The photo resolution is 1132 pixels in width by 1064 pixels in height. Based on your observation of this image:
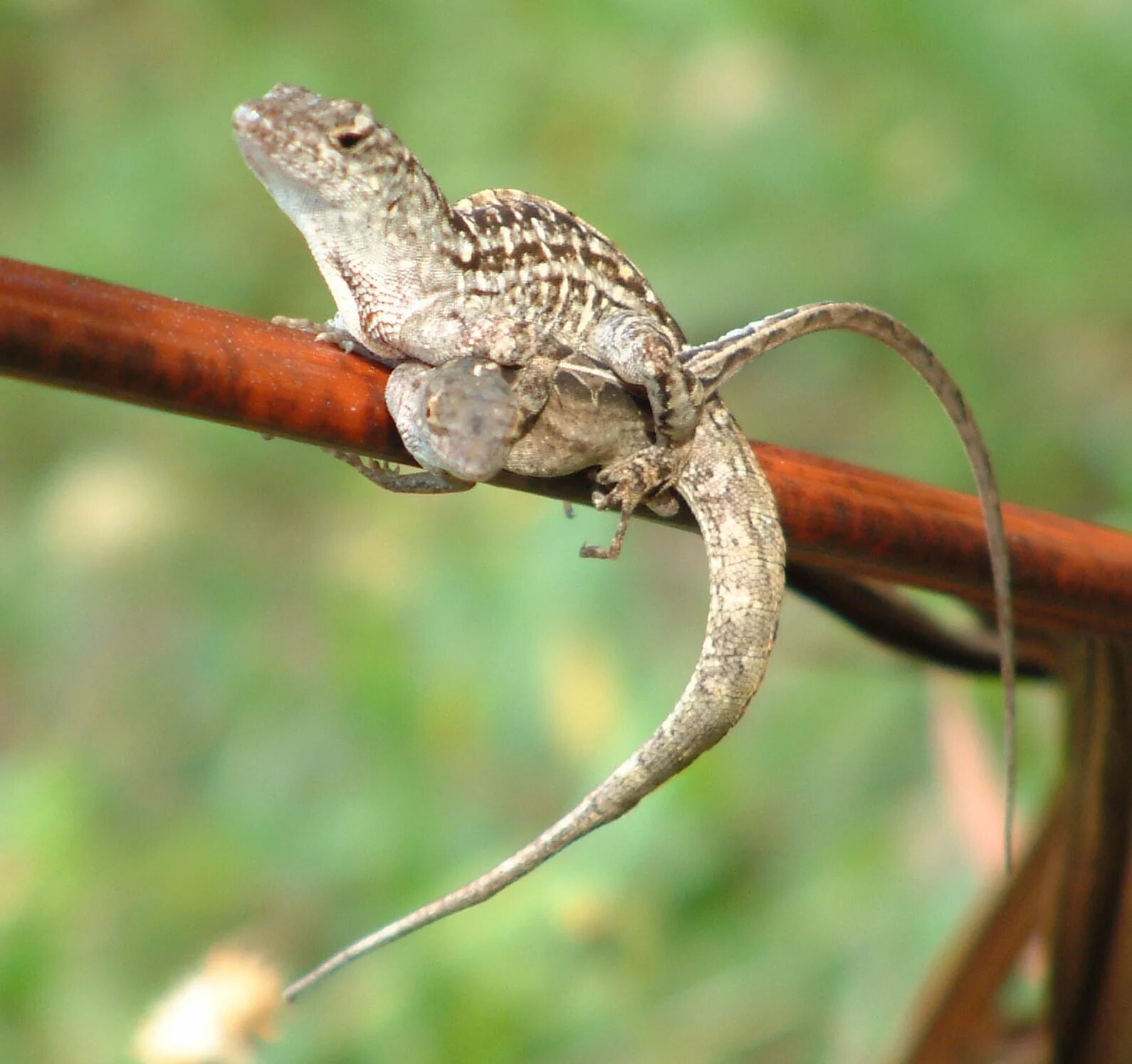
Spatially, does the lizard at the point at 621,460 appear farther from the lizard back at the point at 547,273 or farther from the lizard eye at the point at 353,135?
the lizard eye at the point at 353,135

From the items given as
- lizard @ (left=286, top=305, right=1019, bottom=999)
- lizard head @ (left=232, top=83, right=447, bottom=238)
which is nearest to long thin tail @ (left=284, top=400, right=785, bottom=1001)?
lizard @ (left=286, top=305, right=1019, bottom=999)

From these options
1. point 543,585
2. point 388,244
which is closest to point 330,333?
point 388,244

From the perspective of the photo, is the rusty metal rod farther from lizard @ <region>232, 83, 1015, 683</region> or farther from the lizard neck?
the lizard neck

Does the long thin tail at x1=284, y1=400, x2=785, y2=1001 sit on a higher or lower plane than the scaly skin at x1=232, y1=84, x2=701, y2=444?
lower

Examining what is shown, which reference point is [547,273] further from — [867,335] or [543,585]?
[543,585]

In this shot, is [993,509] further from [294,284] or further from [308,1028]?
[294,284]

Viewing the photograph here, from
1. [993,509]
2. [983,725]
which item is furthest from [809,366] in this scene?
[993,509]
